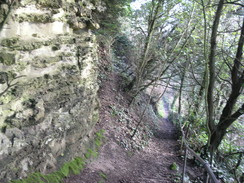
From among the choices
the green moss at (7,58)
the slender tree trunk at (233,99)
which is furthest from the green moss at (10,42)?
the slender tree trunk at (233,99)

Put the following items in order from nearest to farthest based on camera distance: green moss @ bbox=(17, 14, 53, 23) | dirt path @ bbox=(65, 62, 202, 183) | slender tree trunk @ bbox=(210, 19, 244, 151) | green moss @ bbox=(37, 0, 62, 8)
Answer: green moss @ bbox=(17, 14, 53, 23)
green moss @ bbox=(37, 0, 62, 8)
dirt path @ bbox=(65, 62, 202, 183)
slender tree trunk @ bbox=(210, 19, 244, 151)

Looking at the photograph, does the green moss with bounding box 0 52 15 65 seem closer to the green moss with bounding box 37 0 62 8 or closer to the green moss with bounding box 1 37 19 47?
the green moss with bounding box 1 37 19 47

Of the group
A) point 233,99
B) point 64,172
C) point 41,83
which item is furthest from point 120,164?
point 233,99

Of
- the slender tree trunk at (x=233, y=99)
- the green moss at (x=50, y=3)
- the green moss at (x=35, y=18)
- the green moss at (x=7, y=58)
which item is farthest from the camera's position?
the slender tree trunk at (x=233, y=99)

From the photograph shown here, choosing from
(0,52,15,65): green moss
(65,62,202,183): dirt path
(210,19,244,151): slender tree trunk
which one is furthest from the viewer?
(210,19,244,151): slender tree trunk

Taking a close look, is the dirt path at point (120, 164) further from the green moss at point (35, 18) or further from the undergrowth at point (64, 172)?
the green moss at point (35, 18)

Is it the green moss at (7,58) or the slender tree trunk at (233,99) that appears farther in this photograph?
the slender tree trunk at (233,99)

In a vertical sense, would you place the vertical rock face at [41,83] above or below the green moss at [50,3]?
below

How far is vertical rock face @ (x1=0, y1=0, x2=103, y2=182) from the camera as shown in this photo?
97.6 inches

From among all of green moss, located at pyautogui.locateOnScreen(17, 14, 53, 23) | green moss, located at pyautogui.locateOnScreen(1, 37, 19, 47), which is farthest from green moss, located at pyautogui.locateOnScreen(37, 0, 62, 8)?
green moss, located at pyautogui.locateOnScreen(1, 37, 19, 47)

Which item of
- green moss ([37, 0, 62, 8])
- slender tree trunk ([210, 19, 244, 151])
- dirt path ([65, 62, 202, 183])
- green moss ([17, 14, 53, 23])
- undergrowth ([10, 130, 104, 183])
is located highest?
green moss ([37, 0, 62, 8])

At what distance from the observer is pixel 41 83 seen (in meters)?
3.03

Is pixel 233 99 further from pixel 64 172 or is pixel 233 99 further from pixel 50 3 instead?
pixel 50 3

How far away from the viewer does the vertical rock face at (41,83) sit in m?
2.48
